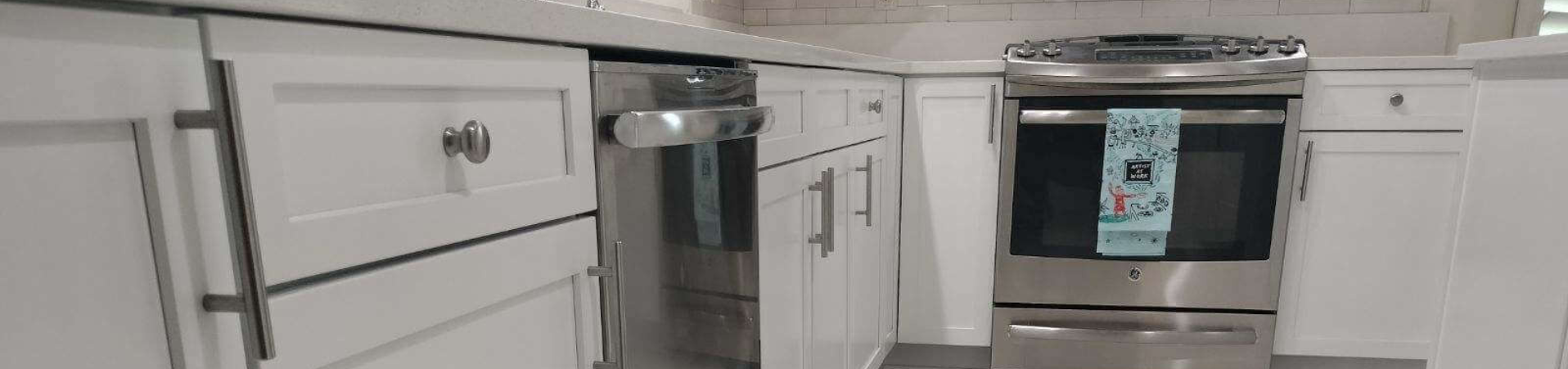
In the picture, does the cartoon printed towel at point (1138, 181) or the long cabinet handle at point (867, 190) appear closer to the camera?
the long cabinet handle at point (867, 190)

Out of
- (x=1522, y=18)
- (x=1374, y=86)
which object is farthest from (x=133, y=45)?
(x=1522, y=18)


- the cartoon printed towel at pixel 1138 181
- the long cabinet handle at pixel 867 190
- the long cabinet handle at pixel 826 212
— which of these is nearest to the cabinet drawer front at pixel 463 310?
the long cabinet handle at pixel 826 212

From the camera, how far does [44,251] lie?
0.36 meters

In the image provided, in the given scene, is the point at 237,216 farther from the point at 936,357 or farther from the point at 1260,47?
the point at 1260,47

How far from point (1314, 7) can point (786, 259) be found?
1982mm

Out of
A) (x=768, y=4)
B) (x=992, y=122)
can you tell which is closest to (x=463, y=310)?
(x=992, y=122)

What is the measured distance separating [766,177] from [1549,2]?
2430 mm

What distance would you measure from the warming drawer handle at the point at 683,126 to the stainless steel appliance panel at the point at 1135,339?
1.35 metres

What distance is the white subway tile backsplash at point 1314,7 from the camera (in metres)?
2.22

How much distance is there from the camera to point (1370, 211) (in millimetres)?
1819

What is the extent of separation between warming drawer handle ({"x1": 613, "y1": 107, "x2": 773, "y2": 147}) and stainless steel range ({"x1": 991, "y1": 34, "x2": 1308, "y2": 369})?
1163 millimetres

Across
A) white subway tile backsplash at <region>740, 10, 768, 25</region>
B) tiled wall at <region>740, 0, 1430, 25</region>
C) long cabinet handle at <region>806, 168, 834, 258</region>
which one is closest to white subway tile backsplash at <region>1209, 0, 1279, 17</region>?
tiled wall at <region>740, 0, 1430, 25</region>

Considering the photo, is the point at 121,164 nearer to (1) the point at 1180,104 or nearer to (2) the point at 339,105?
(2) the point at 339,105

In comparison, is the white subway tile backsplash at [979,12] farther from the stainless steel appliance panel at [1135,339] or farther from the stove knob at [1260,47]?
the stainless steel appliance panel at [1135,339]
